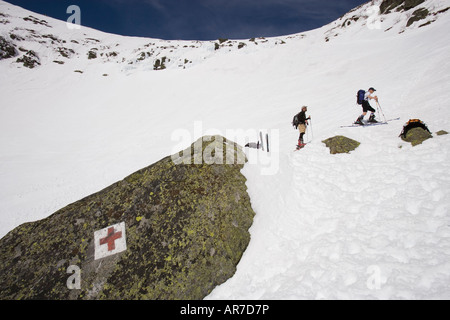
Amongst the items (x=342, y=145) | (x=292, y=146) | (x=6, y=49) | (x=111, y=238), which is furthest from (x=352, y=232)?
(x=6, y=49)

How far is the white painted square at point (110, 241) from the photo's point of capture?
4.53 meters

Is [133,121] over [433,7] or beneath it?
beneath

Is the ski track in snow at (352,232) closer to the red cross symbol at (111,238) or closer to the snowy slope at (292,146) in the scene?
the snowy slope at (292,146)

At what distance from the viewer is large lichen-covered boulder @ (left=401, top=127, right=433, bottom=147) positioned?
7.43m

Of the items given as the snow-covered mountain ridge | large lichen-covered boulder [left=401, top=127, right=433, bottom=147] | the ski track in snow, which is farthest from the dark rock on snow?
large lichen-covered boulder [left=401, top=127, right=433, bottom=147]

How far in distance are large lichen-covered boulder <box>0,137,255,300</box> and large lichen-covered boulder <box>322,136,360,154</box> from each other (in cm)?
497

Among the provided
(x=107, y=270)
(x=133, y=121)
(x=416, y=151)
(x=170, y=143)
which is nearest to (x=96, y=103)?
(x=133, y=121)

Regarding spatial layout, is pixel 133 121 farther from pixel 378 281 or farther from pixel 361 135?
pixel 378 281

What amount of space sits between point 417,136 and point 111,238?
34.5 ft

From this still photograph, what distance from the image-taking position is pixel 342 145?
855cm

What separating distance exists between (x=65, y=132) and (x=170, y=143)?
16.9 meters

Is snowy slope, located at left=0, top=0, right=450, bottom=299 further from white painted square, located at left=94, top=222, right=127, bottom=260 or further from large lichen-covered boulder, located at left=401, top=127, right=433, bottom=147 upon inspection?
white painted square, located at left=94, top=222, right=127, bottom=260

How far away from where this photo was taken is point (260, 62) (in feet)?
119

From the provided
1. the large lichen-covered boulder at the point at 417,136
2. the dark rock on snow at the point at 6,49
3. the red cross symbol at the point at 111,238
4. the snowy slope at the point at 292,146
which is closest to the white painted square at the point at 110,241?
the red cross symbol at the point at 111,238
